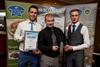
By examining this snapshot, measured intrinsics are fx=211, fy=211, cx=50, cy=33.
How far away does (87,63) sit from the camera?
189 centimetres

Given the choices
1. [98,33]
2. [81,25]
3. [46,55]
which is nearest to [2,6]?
[46,55]

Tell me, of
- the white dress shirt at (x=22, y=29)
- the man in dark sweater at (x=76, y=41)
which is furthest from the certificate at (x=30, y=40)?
the man in dark sweater at (x=76, y=41)

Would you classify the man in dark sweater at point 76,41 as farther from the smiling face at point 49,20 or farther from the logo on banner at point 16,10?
the logo on banner at point 16,10

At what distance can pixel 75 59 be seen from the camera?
6.20 ft

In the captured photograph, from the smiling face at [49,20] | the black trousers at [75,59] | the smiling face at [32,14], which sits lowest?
the black trousers at [75,59]

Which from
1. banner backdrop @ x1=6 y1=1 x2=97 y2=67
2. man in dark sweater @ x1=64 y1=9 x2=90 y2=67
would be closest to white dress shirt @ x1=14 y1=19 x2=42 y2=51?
banner backdrop @ x1=6 y1=1 x2=97 y2=67

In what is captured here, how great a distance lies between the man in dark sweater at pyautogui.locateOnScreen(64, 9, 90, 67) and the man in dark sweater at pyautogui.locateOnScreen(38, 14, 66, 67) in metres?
0.09

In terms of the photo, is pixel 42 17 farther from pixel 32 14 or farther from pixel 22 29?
pixel 22 29

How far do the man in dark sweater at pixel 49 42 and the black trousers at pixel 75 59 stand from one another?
0.11 m

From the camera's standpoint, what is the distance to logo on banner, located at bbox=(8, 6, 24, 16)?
184cm

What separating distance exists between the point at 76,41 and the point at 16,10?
0.59 metres

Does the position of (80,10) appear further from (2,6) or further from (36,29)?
(2,6)

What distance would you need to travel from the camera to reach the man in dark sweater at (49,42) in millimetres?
1863

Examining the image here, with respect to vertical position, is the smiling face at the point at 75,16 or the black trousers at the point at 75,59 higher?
the smiling face at the point at 75,16
